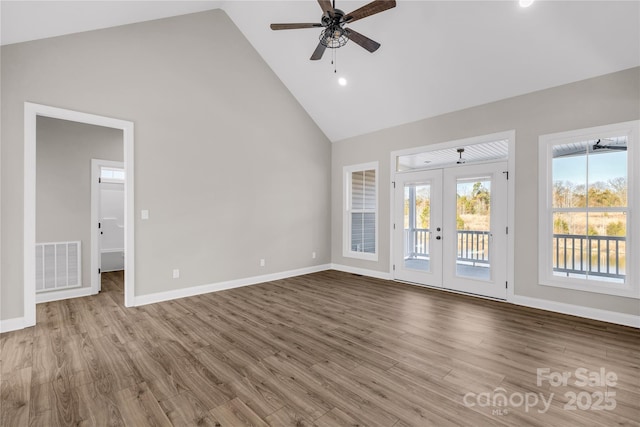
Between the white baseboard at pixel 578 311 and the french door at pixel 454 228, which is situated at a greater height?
the french door at pixel 454 228

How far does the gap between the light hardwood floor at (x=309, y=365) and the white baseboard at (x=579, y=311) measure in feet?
0.52

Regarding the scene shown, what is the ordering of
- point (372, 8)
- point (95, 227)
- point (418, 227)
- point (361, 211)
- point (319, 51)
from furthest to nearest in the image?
point (361, 211) < point (418, 227) < point (95, 227) < point (319, 51) < point (372, 8)

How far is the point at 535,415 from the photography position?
1.82m

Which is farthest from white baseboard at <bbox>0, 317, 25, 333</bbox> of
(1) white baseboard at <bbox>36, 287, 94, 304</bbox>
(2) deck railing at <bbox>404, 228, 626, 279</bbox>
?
(2) deck railing at <bbox>404, 228, 626, 279</bbox>

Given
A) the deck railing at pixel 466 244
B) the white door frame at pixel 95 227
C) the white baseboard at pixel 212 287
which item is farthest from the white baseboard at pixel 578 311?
the white door frame at pixel 95 227

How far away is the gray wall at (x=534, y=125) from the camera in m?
3.38

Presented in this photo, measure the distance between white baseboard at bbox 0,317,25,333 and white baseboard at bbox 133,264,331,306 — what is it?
1.10m

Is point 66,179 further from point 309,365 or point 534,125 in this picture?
point 534,125

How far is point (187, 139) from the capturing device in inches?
177

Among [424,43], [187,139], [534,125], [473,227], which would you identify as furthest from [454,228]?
[187,139]

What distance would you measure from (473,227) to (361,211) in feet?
7.68

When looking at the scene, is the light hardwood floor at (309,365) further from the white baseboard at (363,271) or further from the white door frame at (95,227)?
the white baseboard at (363,271)

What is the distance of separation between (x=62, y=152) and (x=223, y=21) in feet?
11.0

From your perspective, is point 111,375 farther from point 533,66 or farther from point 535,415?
point 533,66
